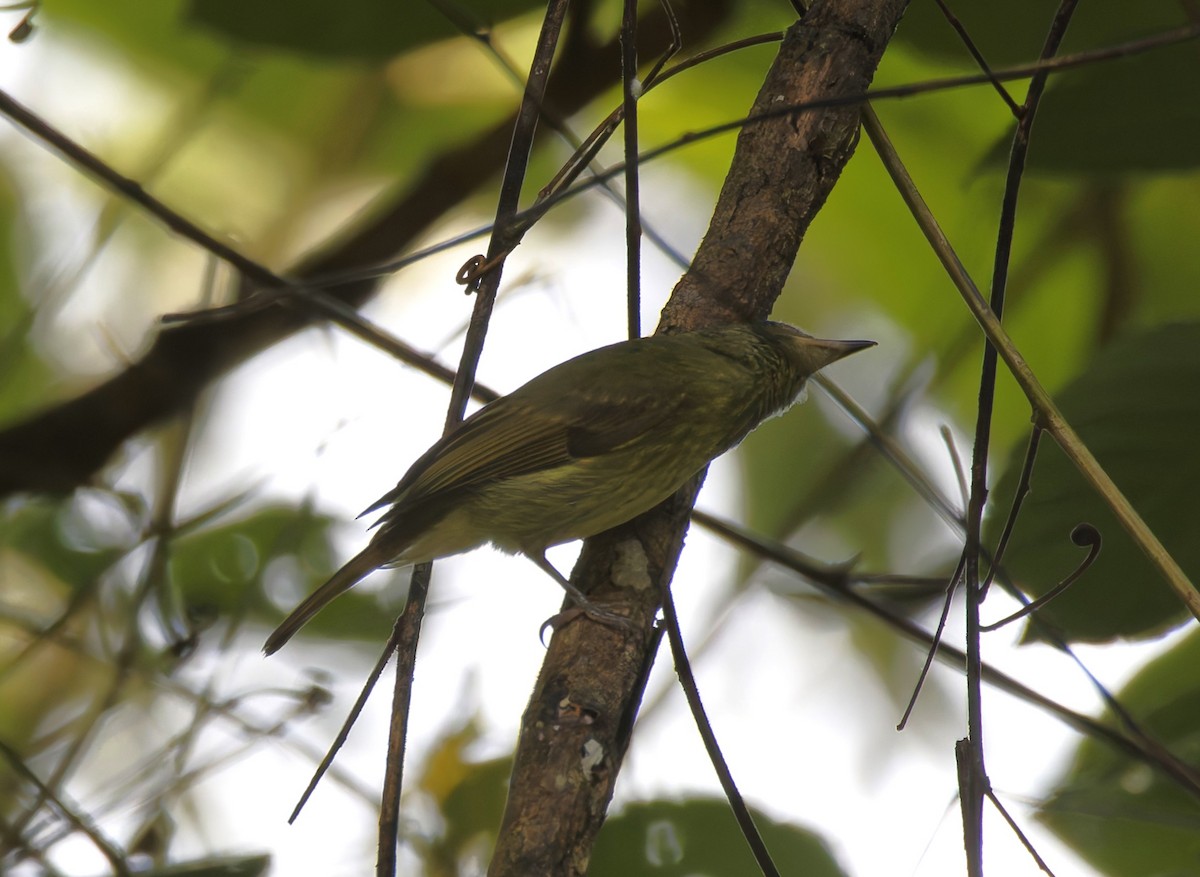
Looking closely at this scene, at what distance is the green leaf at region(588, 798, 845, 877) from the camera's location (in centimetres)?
190

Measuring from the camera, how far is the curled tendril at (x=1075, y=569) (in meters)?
1.61

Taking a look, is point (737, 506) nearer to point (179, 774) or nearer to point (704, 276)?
point (704, 276)

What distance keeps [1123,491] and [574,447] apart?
3.36ft

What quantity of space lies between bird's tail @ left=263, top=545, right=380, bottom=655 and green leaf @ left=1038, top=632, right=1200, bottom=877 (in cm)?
131

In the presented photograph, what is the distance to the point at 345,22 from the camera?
6.88ft

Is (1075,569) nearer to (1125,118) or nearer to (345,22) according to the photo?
(1125,118)

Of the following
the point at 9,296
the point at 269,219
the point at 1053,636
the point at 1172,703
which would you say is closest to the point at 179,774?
the point at 9,296

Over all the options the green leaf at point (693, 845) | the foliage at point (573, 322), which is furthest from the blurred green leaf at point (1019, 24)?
the green leaf at point (693, 845)

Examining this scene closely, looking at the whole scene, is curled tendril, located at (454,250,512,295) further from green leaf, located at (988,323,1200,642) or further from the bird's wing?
green leaf, located at (988,323,1200,642)

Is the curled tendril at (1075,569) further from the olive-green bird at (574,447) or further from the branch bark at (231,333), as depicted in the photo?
the branch bark at (231,333)

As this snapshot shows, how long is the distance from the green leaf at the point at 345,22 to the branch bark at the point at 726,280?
550mm

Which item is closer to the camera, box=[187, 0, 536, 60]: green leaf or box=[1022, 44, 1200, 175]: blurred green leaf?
box=[1022, 44, 1200, 175]: blurred green leaf

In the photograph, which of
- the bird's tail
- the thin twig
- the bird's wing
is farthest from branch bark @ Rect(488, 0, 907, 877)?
the bird's tail

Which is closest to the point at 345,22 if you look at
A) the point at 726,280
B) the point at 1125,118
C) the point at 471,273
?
the point at 471,273
